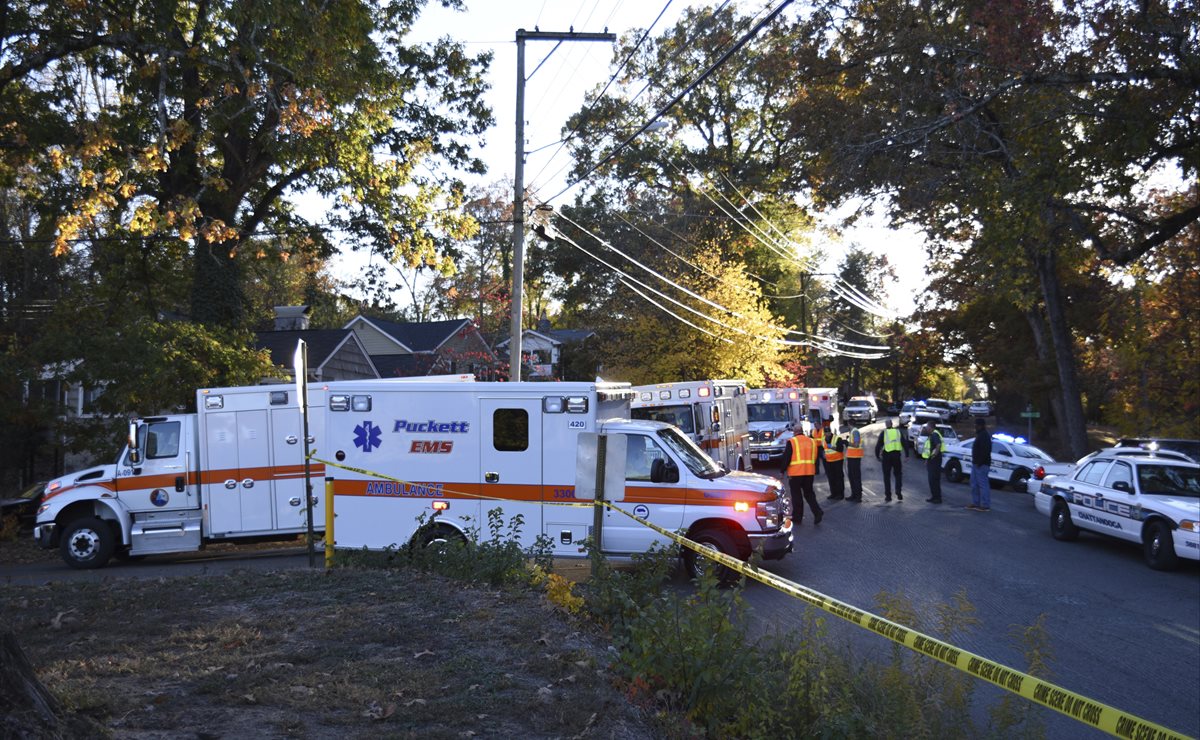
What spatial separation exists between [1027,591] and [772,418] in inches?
857

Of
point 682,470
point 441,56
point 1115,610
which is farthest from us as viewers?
point 441,56

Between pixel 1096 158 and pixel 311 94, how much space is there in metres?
14.2

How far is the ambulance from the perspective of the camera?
76.4 feet

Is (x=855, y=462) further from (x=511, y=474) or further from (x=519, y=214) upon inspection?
(x=511, y=474)

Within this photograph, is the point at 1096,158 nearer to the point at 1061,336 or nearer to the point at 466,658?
the point at 1061,336

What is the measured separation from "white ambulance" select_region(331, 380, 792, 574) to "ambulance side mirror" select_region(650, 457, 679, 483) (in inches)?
0.6

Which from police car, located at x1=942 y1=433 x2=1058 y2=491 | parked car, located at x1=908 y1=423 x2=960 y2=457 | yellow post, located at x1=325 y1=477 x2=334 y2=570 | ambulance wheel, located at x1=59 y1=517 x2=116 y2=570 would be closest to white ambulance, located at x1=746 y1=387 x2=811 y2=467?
parked car, located at x1=908 y1=423 x2=960 y2=457

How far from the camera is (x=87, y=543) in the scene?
54.0 ft

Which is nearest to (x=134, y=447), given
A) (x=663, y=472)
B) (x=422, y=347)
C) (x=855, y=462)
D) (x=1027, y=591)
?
(x=663, y=472)

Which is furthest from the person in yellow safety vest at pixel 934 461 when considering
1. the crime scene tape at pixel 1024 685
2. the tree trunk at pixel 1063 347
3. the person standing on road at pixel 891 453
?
the crime scene tape at pixel 1024 685

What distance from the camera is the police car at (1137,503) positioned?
14.2m

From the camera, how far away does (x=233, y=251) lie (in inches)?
909

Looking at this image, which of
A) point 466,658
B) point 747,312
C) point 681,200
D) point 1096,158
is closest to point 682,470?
point 466,658

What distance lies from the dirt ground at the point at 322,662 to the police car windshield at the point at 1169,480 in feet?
36.0
